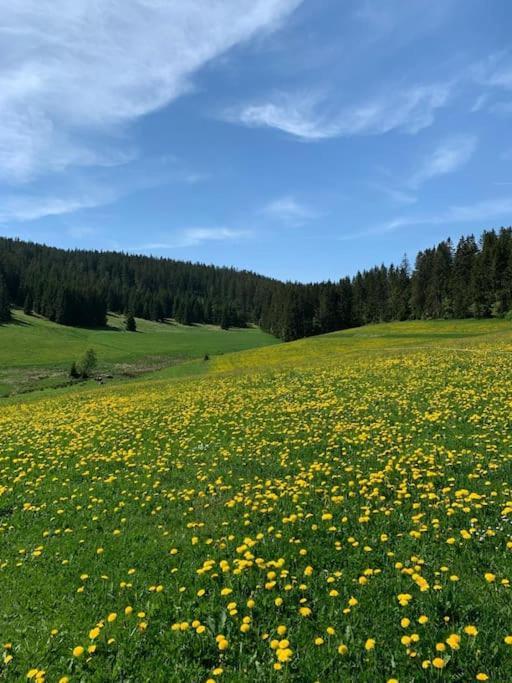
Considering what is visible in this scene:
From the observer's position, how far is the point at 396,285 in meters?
131

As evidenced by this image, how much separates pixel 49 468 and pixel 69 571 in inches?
257

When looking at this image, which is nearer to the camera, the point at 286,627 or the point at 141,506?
the point at 286,627

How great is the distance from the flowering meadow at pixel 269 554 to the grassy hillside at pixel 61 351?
165ft

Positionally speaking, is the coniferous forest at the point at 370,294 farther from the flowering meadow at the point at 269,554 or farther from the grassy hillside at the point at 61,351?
the flowering meadow at the point at 269,554

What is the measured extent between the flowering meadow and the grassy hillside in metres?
50.2

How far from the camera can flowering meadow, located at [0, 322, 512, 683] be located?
5.03m

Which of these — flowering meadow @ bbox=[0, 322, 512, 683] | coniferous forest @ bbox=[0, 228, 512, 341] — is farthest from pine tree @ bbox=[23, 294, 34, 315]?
flowering meadow @ bbox=[0, 322, 512, 683]

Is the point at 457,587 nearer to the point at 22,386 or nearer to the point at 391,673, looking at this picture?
the point at 391,673

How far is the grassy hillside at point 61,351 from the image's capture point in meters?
66.8

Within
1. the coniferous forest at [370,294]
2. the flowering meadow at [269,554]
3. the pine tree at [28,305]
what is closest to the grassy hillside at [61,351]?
the pine tree at [28,305]

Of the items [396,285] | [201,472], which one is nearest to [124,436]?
[201,472]

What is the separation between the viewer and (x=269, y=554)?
7.10 meters

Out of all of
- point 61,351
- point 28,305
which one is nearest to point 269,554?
point 61,351

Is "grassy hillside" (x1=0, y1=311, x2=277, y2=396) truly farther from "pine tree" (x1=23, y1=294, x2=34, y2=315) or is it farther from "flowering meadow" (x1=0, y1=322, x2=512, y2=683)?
"flowering meadow" (x1=0, y1=322, x2=512, y2=683)
